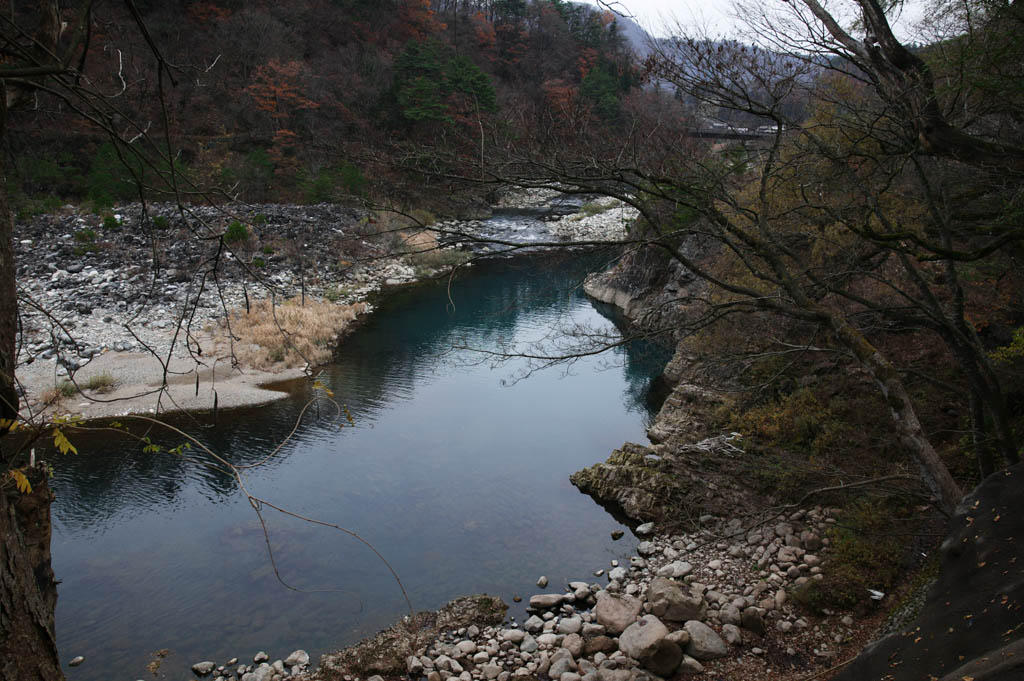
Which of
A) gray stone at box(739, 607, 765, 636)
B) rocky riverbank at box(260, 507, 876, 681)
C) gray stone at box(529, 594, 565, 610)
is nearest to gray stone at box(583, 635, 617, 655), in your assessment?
rocky riverbank at box(260, 507, 876, 681)

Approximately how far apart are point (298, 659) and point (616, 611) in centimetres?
291

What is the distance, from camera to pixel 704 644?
18.4 ft

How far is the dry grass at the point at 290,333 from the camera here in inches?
549

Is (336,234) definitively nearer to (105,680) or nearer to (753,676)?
(105,680)

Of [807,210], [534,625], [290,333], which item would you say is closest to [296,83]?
[290,333]

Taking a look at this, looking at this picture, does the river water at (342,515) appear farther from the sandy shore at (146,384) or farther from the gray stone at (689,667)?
the gray stone at (689,667)

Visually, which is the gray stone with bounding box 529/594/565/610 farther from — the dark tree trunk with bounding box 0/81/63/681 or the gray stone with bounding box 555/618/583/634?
the dark tree trunk with bounding box 0/81/63/681

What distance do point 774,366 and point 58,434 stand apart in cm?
940

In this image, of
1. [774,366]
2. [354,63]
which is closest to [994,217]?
[774,366]

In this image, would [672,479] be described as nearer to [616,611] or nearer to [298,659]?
[616,611]

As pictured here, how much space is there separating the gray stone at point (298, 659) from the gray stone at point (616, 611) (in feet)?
8.83

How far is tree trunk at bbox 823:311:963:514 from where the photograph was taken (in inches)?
173

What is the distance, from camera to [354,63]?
1307 inches

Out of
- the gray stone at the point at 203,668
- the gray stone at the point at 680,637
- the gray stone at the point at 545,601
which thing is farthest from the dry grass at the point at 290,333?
the gray stone at the point at 680,637
